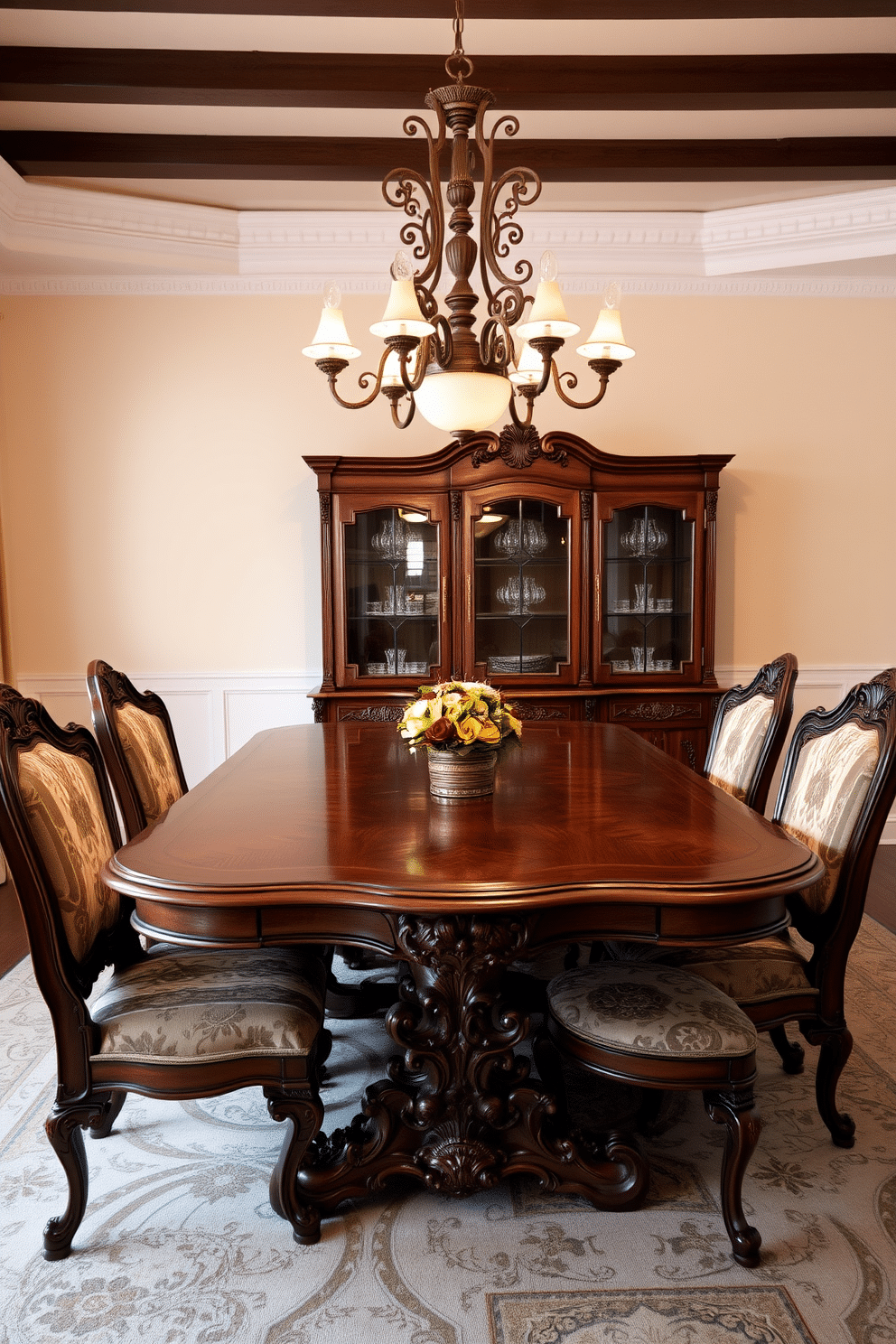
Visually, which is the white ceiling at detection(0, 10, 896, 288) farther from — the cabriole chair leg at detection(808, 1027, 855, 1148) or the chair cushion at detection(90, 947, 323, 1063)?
the cabriole chair leg at detection(808, 1027, 855, 1148)

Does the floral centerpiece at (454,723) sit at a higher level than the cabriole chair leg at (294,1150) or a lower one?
higher

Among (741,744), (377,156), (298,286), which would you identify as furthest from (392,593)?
(741,744)

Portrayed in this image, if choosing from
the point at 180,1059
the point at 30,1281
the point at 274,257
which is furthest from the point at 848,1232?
the point at 274,257

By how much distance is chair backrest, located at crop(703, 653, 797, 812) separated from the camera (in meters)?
2.48

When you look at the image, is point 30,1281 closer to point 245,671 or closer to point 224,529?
point 245,671

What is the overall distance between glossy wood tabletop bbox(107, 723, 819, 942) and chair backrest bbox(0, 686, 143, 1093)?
115mm

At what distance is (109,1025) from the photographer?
175 centimetres

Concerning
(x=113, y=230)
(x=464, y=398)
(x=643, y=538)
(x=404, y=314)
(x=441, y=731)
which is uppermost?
(x=113, y=230)

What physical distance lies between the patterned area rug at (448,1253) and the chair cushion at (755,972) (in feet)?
1.30

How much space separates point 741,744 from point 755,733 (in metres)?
0.08

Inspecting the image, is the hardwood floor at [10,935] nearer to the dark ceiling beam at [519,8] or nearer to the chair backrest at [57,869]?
the chair backrest at [57,869]

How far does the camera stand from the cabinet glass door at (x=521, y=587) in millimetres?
4191

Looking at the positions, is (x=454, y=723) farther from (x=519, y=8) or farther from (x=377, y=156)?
(x=377, y=156)

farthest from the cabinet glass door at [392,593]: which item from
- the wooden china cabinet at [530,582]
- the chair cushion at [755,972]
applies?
the chair cushion at [755,972]
